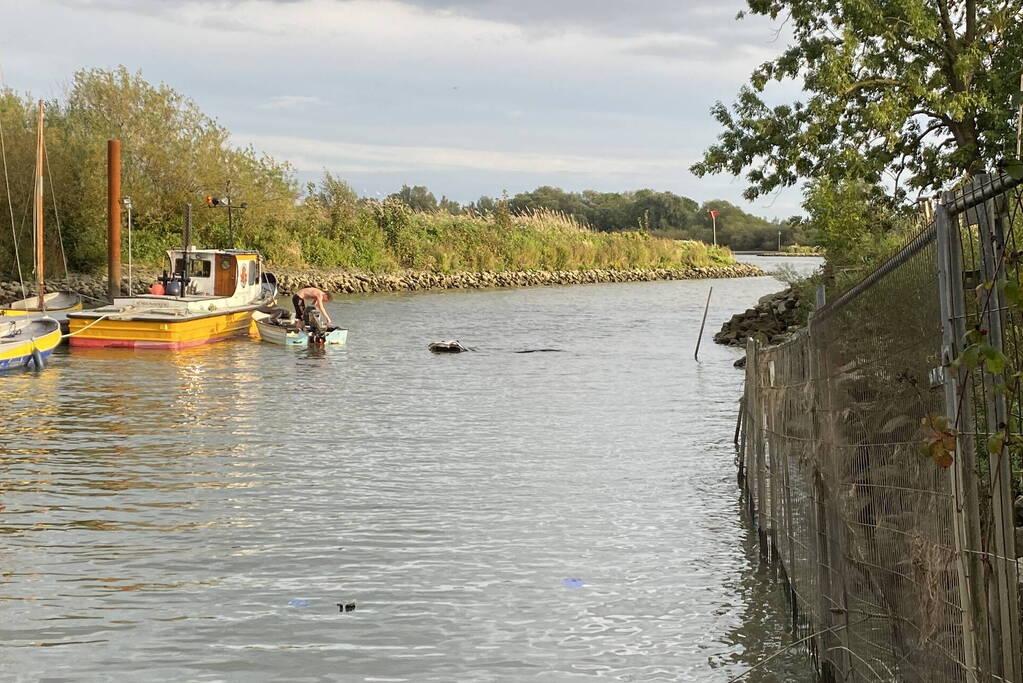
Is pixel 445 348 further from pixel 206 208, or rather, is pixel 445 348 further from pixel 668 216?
pixel 668 216

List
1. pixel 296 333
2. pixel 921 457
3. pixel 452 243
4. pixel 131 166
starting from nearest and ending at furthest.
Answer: pixel 921 457 < pixel 296 333 < pixel 131 166 < pixel 452 243

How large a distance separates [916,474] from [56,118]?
60.6 meters

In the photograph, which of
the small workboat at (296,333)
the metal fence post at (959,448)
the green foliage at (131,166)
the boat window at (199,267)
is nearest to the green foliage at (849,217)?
the small workboat at (296,333)

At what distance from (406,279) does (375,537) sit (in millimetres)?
64652

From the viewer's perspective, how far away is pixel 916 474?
414 cm

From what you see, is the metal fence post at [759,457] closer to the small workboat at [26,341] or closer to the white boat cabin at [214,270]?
the small workboat at [26,341]

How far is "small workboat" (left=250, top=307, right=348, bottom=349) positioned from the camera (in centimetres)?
3428

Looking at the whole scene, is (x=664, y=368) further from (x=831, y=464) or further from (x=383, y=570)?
(x=831, y=464)

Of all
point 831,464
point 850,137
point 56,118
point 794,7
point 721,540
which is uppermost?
point 56,118

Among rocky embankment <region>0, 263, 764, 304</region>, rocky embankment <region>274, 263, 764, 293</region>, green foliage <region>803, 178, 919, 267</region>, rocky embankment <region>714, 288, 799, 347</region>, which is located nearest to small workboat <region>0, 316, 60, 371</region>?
green foliage <region>803, 178, 919, 267</region>

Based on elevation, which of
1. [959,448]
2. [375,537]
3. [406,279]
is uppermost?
[406,279]

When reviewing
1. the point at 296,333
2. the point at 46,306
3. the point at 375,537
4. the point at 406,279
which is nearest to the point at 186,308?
the point at 296,333

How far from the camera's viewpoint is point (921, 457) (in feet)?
13.1

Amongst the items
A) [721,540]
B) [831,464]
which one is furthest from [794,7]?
[831,464]
